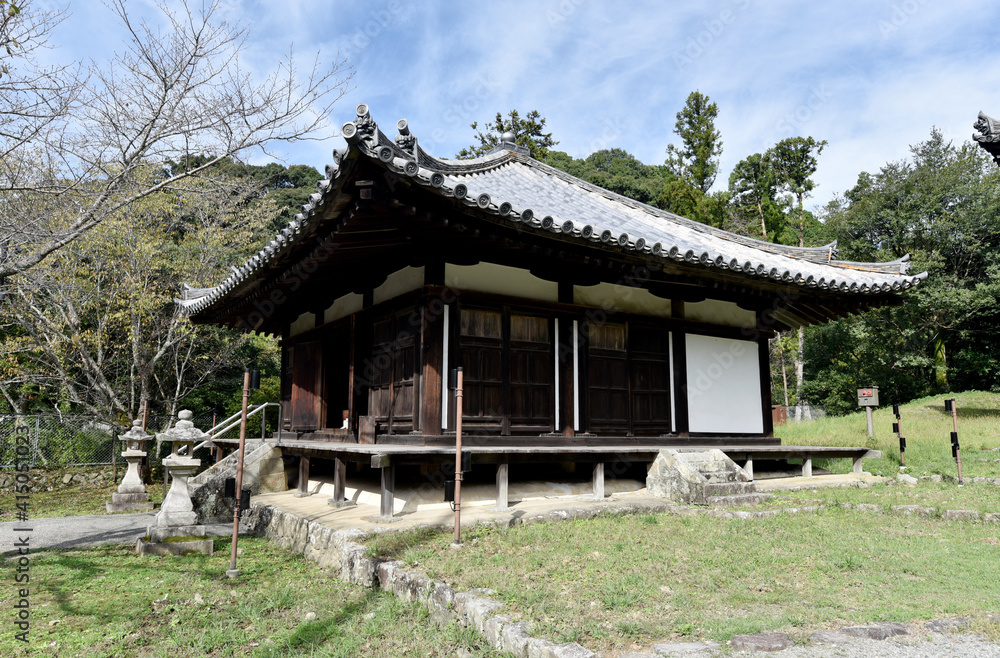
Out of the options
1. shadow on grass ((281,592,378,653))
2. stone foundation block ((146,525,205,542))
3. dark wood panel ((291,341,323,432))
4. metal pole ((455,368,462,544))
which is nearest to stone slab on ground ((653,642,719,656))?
shadow on grass ((281,592,378,653))

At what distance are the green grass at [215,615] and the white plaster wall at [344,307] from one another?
15.3ft

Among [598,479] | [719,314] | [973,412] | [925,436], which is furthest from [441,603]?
[973,412]

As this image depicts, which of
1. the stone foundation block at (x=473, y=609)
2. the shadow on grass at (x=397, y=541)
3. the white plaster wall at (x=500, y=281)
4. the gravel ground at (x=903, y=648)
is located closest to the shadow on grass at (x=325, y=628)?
the shadow on grass at (x=397, y=541)

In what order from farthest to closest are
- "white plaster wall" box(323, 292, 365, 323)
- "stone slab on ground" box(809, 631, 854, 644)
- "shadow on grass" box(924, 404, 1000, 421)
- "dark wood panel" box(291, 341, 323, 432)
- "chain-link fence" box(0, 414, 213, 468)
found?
"shadow on grass" box(924, 404, 1000, 421)
"chain-link fence" box(0, 414, 213, 468)
"dark wood panel" box(291, 341, 323, 432)
"white plaster wall" box(323, 292, 365, 323)
"stone slab on ground" box(809, 631, 854, 644)

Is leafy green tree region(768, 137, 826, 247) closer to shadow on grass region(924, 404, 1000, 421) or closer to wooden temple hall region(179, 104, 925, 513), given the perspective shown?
shadow on grass region(924, 404, 1000, 421)

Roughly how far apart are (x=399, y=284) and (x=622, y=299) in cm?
343

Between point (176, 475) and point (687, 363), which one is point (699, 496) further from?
point (176, 475)

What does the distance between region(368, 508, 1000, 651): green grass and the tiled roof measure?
326 centimetres

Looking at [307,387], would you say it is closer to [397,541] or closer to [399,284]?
[399,284]

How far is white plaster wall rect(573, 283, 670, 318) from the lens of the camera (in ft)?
30.9

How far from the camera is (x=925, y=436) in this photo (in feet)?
57.8

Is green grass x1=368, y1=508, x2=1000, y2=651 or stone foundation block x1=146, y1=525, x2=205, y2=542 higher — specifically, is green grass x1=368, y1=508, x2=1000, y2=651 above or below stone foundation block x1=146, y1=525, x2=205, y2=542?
above

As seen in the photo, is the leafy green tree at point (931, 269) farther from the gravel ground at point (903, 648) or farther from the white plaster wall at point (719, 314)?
the gravel ground at point (903, 648)

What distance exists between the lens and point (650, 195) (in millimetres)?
38562
